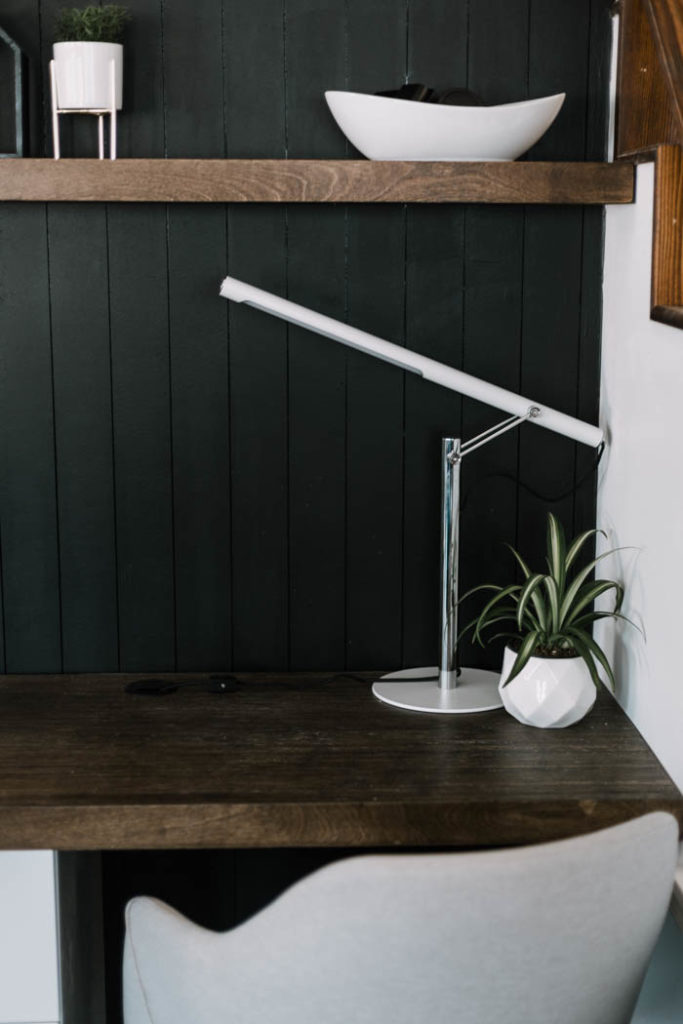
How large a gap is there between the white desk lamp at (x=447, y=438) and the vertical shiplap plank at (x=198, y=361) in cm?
11

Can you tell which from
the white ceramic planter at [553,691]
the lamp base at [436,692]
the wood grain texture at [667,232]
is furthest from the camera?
the lamp base at [436,692]

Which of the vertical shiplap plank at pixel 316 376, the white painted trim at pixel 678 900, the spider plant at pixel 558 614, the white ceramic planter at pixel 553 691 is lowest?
the white painted trim at pixel 678 900

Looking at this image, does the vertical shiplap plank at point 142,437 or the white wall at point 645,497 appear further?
the vertical shiplap plank at point 142,437

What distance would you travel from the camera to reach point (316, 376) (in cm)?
205

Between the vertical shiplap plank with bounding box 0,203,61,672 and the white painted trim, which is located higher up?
the vertical shiplap plank with bounding box 0,203,61,672

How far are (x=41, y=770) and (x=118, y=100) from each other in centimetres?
100

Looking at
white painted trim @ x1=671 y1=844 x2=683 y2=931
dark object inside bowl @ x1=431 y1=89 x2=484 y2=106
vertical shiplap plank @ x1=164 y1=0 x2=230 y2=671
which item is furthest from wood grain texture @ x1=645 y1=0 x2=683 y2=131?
white painted trim @ x1=671 y1=844 x2=683 y2=931

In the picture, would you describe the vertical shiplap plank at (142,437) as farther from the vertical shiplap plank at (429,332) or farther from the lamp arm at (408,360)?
the vertical shiplap plank at (429,332)

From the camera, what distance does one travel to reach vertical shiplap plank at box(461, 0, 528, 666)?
197 cm

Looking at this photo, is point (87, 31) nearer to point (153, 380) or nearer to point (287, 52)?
point (287, 52)

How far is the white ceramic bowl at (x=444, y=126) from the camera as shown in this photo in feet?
5.91

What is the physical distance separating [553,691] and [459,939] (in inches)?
25.8

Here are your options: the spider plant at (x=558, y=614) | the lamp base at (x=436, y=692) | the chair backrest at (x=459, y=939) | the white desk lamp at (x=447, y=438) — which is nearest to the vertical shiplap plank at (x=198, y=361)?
the white desk lamp at (x=447, y=438)

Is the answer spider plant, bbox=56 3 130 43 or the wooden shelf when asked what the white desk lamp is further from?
spider plant, bbox=56 3 130 43
